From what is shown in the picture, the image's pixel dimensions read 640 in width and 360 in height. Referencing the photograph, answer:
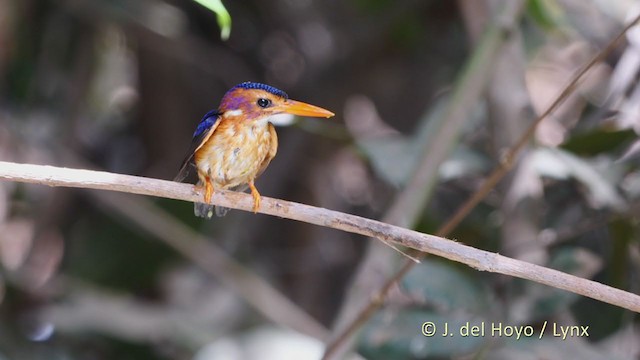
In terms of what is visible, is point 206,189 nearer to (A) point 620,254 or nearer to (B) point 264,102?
(B) point 264,102

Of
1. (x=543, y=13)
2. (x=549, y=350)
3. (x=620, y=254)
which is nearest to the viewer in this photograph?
(x=549, y=350)

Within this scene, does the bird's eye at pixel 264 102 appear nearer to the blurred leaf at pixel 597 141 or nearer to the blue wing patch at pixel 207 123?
the blue wing patch at pixel 207 123

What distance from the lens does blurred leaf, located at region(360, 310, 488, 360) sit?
2.68 m

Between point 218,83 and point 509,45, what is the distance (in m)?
1.92

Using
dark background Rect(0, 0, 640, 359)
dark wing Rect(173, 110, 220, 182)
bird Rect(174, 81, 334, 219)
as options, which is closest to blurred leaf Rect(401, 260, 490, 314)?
dark background Rect(0, 0, 640, 359)

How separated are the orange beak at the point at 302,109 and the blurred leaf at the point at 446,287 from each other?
0.78 m

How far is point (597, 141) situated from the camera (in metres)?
2.99

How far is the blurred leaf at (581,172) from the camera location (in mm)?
2777

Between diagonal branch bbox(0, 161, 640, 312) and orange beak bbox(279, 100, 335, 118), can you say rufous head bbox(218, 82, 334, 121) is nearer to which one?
orange beak bbox(279, 100, 335, 118)

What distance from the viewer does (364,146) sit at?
2.99 metres

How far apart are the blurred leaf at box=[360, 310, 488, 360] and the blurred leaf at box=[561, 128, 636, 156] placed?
0.68 m

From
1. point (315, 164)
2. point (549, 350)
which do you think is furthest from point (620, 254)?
point (315, 164)

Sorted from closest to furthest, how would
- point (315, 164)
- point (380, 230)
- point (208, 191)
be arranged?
1. point (380, 230)
2. point (208, 191)
3. point (315, 164)

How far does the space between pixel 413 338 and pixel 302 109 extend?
2.98ft
